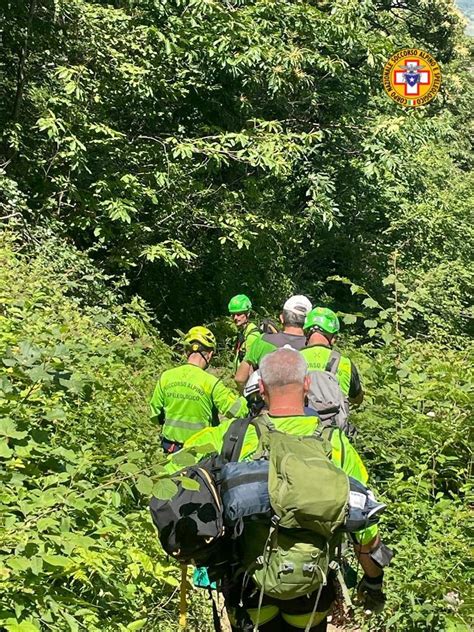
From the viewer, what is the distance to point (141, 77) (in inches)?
412

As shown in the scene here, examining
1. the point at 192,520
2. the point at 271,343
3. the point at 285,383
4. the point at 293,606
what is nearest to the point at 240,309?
the point at 271,343

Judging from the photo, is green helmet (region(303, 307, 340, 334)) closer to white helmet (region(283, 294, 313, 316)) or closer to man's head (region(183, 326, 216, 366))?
white helmet (region(283, 294, 313, 316))

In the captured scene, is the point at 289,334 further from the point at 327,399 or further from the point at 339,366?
the point at 327,399

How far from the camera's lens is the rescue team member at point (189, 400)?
496cm

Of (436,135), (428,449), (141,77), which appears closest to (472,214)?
(436,135)

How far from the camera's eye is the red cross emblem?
14.5 meters

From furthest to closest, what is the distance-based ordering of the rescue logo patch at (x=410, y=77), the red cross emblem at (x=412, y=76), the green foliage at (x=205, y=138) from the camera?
the red cross emblem at (x=412, y=76) < the rescue logo patch at (x=410, y=77) < the green foliage at (x=205, y=138)

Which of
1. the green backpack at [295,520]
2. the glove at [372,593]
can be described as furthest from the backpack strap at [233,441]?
the glove at [372,593]

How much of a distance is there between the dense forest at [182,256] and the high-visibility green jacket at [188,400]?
394 mm

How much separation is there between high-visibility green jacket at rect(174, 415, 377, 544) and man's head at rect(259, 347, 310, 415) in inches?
1.9

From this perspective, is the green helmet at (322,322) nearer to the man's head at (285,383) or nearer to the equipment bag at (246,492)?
the man's head at (285,383)

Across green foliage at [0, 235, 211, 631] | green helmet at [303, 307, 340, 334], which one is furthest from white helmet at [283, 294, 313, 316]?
green foliage at [0, 235, 211, 631]

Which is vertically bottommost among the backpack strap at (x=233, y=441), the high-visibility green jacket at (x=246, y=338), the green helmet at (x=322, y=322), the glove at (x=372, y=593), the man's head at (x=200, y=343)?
the high-visibility green jacket at (x=246, y=338)

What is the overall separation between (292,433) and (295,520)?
1.39 feet
